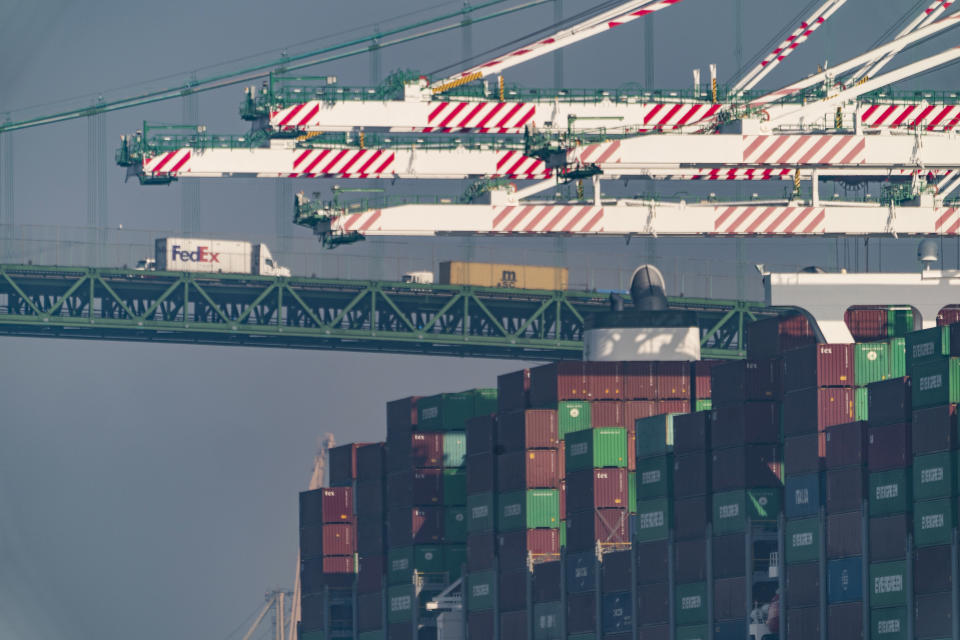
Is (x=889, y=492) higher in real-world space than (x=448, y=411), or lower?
lower

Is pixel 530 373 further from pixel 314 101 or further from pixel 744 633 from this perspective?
pixel 744 633

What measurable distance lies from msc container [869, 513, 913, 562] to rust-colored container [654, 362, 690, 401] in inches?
810

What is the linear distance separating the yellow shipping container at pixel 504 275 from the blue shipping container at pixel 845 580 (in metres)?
80.6

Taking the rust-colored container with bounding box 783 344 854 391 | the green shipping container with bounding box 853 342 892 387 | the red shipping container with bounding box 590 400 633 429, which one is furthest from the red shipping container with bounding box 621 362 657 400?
Answer: the green shipping container with bounding box 853 342 892 387

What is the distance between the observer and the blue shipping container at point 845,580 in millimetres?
58344

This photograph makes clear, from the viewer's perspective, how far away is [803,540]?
200 ft

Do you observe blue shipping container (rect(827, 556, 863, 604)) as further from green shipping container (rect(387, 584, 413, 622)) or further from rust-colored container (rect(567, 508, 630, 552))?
green shipping container (rect(387, 584, 413, 622))

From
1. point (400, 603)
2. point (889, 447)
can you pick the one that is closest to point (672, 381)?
point (400, 603)

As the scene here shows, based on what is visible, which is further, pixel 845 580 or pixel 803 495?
pixel 803 495

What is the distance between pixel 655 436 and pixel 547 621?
802 cm

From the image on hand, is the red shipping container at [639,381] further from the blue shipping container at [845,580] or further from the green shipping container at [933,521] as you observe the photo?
the green shipping container at [933,521]

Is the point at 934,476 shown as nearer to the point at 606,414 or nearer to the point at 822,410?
the point at 822,410

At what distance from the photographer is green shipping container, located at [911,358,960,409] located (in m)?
56.6

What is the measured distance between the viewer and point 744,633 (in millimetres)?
63688
